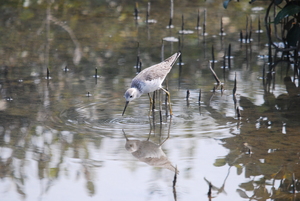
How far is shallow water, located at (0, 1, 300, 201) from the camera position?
524 centimetres

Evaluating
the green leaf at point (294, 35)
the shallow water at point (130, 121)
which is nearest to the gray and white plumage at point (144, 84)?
the shallow water at point (130, 121)

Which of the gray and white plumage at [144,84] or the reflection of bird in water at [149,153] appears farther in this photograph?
the gray and white plumage at [144,84]

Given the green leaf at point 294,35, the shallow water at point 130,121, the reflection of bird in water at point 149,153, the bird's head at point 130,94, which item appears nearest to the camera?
the shallow water at point 130,121

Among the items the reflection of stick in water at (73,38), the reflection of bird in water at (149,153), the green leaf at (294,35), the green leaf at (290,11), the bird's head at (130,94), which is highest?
the green leaf at (290,11)

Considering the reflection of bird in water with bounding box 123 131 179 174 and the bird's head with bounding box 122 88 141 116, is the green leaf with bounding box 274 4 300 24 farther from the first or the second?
the reflection of bird in water with bounding box 123 131 179 174

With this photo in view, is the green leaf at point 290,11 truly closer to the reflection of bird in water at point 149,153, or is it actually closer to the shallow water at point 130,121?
the shallow water at point 130,121

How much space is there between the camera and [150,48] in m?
10.4

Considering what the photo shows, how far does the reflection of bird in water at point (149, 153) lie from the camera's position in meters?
5.71

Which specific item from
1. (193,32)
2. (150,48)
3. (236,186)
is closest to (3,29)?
(150,48)

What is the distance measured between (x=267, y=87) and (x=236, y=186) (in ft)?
11.7

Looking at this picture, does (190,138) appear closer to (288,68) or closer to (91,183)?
(91,183)

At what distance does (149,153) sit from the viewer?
6.02 m

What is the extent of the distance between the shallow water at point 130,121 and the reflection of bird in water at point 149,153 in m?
0.02

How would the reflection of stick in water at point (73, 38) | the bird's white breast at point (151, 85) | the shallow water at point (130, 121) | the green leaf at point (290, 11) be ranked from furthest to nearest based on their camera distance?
1. the reflection of stick in water at point (73, 38)
2. the green leaf at point (290, 11)
3. the bird's white breast at point (151, 85)
4. the shallow water at point (130, 121)
